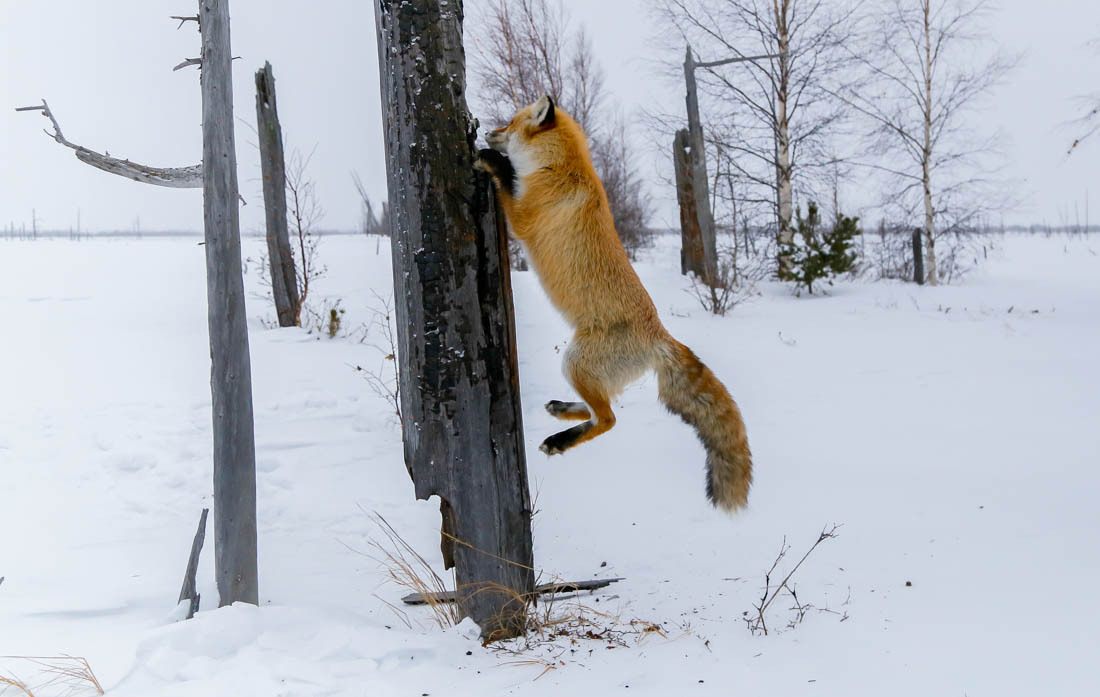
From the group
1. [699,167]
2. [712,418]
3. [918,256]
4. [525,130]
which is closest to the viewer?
[712,418]

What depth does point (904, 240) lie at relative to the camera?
2116cm

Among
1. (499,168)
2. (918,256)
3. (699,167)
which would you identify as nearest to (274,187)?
(699,167)

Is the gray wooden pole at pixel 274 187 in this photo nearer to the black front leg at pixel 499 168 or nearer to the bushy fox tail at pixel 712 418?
the black front leg at pixel 499 168

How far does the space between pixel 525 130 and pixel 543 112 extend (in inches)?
5.1

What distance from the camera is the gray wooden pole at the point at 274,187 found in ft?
35.0

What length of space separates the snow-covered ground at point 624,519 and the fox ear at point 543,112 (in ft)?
8.33

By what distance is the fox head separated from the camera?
3609 millimetres

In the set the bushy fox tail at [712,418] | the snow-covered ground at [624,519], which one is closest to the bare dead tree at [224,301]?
the snow-covered ground at [624,519]

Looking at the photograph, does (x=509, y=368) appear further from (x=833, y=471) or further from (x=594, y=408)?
(x=833, y=471)

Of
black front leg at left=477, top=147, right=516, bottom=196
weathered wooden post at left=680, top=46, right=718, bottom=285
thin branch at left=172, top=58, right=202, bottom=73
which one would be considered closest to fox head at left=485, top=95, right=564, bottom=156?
black front leg at left=477, top=147, right=516, bottom=196

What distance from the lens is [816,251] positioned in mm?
14828

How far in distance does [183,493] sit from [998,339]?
402 inches

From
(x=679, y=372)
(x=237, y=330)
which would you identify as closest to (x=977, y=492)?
(x=679, y=372)

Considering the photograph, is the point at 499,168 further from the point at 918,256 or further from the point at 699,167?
the point at 918,256
